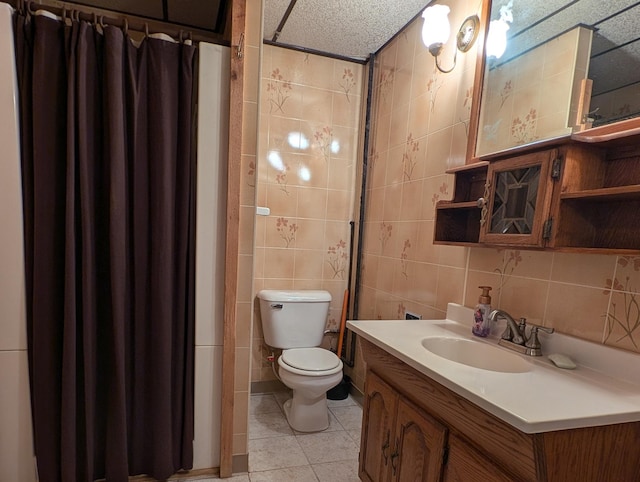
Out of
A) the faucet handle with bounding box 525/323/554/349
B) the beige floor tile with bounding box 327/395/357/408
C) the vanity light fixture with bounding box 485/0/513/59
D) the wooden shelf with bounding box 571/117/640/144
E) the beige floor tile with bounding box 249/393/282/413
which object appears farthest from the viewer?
the beige floor tile with bounding box 327/395/357/408

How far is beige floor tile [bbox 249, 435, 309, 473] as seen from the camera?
5.51 feet

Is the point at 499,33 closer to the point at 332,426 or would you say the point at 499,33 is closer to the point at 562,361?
the point at 562,361

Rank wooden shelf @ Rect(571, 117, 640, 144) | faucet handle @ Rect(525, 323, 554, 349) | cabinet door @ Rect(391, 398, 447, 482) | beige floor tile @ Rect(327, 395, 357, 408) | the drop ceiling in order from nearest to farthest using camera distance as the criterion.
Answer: wooden shelf @ Rect(571, 117, 640, 144) → cabinet door @ Rect(391, 398, 447, 482) → faucet handle @ Rect(525, 323, 554, 349) → the drop ceiling → beige floor tile @ Rect(327, 395, 357, 408)

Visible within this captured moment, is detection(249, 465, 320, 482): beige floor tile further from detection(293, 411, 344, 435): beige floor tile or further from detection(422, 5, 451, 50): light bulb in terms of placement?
detection(422, 5, 451, 50): light bulb

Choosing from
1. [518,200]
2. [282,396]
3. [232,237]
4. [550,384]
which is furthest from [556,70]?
[282,396]

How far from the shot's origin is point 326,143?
2.37 metres

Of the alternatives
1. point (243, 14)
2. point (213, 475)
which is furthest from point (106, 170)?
point (213, 475)

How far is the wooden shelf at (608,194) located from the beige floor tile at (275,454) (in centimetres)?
166

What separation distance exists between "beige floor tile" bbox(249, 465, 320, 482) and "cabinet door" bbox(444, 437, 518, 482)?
0.89 m

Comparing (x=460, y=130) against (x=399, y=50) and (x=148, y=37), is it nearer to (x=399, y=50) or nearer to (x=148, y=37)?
(x=399, y=50)

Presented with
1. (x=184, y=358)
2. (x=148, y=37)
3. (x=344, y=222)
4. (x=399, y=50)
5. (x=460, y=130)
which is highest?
(x=399, y=50)

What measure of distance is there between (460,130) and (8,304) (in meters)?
1.96

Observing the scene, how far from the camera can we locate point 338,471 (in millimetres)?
1665

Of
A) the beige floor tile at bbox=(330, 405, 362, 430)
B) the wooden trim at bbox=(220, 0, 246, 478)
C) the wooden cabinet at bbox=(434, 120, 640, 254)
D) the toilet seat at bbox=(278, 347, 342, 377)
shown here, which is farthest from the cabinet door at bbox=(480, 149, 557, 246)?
the beige floor tile at bbox=(330, 405, 362, 430)
